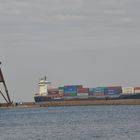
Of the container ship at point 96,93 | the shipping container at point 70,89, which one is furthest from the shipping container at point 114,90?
the shipping container at point 70,89

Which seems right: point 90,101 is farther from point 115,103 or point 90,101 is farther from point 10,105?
point 10,105

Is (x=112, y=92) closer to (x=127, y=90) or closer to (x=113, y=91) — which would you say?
(x=113, y=91)

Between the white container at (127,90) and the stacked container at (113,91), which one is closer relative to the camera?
the white container at (127,90)

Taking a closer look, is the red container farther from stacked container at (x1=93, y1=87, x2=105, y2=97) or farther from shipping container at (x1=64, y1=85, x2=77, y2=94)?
stacked container at (x1=93, y1=87, x2=105, y2=97)

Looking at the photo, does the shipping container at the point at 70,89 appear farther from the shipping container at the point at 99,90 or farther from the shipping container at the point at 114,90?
the shipping container at the point at 114,90

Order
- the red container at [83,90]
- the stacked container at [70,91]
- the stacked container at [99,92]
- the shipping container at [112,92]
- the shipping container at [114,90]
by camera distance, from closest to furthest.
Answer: the shipping container at [114,90] < the shipping container at [112,92] < the stacked container at [99,92] < the red container at [83,90] < the stacked container at [70,91]

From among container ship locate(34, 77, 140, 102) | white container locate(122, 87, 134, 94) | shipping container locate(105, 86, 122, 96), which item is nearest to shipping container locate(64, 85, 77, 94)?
container ship locate(34, 77, 140, 102)

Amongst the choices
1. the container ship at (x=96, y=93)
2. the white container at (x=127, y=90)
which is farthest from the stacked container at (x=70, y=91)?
the white container at (x=127, y=90)

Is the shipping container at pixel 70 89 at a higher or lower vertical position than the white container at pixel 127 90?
higher

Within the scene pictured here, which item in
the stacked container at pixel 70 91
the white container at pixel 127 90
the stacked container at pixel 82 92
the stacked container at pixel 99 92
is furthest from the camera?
the stacked container at pixel 70 91

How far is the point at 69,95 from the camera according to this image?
19688 cm

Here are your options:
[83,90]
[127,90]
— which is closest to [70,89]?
[83,90]

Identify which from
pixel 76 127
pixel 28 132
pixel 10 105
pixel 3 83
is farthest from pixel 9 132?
pixel 10 105

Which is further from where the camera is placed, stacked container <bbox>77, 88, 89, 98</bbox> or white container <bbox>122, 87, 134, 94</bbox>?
stacked container <bbox>77, 88, 89, 98</bbox>
